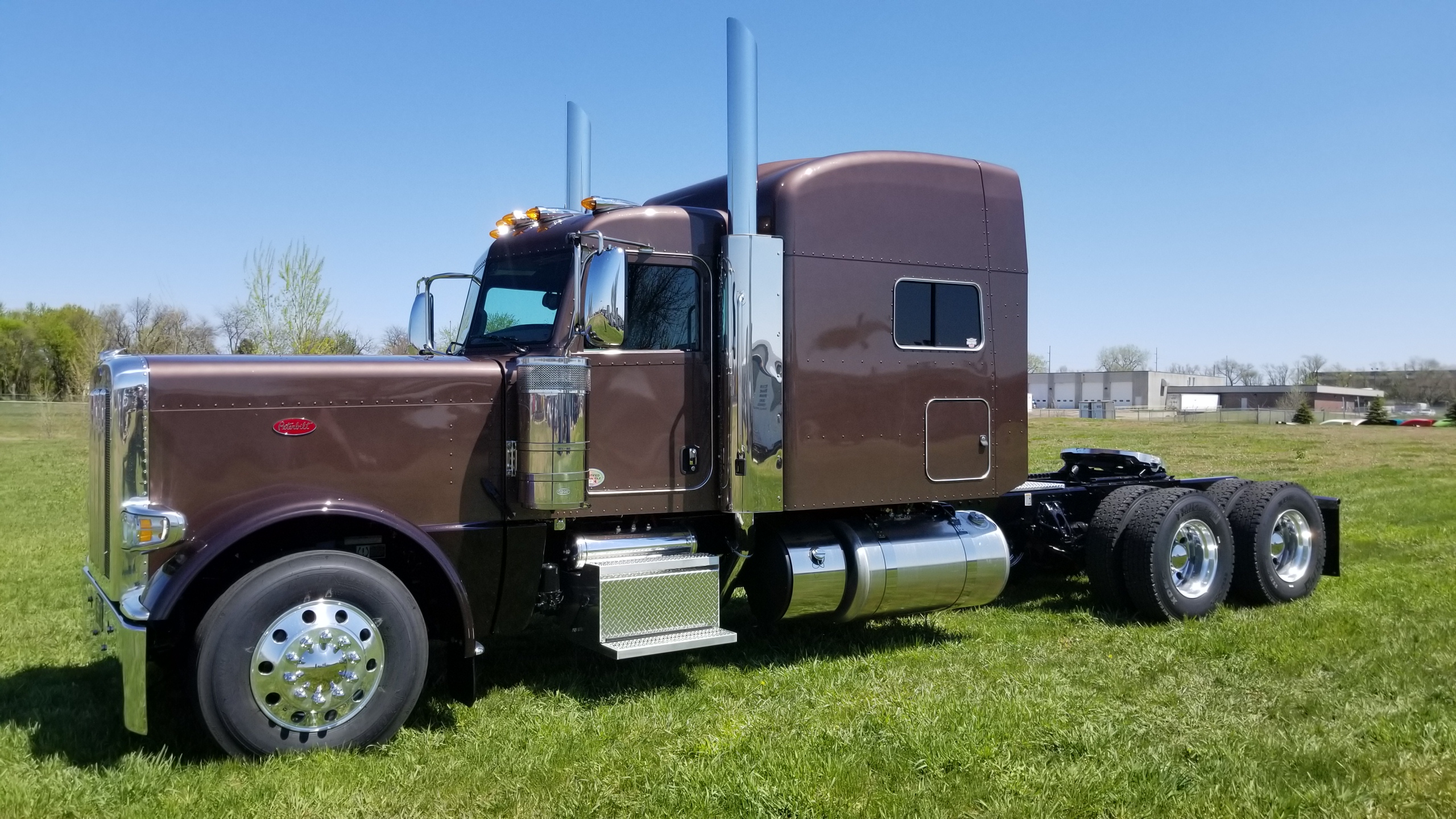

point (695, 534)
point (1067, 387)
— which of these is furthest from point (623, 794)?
point (1067, 387)

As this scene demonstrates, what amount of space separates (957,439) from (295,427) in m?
3.98

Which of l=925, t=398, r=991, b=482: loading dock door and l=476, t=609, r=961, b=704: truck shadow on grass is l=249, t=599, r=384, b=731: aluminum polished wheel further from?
l=925, t=398, r=991, b=482: loading dock door

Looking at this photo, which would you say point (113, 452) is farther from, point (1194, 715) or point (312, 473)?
point (1194, 715)

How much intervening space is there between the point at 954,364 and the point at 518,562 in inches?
120

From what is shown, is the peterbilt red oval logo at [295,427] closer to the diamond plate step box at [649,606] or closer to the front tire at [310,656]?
the front tire at [310,656]

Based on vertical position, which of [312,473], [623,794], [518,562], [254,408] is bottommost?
[623,794]

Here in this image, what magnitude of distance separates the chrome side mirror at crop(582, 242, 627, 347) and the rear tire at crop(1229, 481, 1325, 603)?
5.62 m

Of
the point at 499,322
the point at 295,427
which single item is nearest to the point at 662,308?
the point at 499,322

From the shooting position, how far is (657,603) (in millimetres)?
5828

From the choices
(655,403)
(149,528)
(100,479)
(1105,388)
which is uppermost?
(1105,388)

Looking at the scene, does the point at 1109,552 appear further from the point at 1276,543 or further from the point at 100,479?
the point at 100,479

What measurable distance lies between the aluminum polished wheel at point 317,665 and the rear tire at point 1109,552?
5285 mm

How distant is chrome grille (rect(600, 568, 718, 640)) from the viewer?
5672 mm

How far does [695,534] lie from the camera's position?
6344 millimetres
